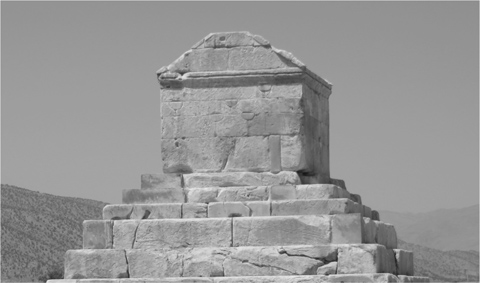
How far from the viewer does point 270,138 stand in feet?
48.8

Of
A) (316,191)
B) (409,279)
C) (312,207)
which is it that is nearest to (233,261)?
(312,207)

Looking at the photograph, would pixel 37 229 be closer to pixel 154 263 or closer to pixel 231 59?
pixel 231 59

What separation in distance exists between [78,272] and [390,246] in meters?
4.19

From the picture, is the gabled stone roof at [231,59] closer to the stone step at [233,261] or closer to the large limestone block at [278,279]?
the stone step at [233,261]

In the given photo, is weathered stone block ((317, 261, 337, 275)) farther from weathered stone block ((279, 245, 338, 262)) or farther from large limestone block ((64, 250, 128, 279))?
large limestone block ((64, 250, 128, 279))

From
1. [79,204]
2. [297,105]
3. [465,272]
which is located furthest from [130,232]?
[465,272]

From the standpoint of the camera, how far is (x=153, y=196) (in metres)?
14.9

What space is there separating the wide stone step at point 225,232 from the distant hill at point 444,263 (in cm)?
4072

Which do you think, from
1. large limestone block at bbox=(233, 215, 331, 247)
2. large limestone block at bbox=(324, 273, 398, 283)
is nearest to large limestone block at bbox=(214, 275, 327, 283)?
large limestone block at bbox=(324, 273, 398, 283)

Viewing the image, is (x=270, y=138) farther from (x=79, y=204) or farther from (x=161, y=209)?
(x=79, y=204)

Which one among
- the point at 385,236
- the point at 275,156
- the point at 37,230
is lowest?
the point at 37,230

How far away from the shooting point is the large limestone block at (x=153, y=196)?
14.8 metres

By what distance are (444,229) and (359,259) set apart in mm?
116731

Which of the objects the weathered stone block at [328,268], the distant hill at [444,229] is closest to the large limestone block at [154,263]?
the weathered stone block at [328,268]
